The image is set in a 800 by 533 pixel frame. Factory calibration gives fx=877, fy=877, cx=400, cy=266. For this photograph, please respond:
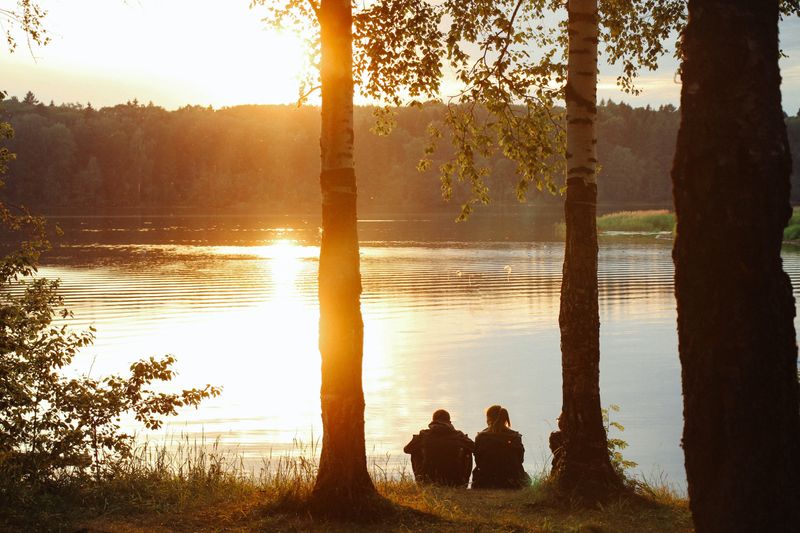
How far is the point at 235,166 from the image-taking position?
607 feet

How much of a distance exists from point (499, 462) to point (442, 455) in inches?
28.7

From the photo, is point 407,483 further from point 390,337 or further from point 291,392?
point 390,337

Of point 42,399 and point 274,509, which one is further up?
point 42,399

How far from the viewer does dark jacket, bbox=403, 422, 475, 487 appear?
35.1 ft

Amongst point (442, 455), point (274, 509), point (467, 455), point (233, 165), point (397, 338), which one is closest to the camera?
point (274, 509)

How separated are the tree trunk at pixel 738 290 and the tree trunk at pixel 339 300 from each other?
3.76 meters

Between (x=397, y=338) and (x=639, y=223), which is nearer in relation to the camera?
(x=397, y=338)

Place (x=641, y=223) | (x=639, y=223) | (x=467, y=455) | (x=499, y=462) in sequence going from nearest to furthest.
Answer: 1. (x=499, y=462)
2. (x=467, y=455)
3. (x=641, y=223)
4. (x=639, y=223)

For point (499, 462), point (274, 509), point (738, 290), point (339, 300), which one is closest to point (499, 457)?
point (499, 462)

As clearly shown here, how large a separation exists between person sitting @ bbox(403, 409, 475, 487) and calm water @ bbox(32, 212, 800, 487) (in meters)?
3.65

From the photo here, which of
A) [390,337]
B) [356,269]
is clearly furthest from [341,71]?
[390,337]

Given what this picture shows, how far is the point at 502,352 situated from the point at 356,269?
1874 centimetres

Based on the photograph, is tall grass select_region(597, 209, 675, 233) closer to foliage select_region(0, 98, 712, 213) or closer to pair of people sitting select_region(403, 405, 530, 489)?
foliage select_region(0, 98, 712, 213)

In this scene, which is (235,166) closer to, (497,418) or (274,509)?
(497,418)
